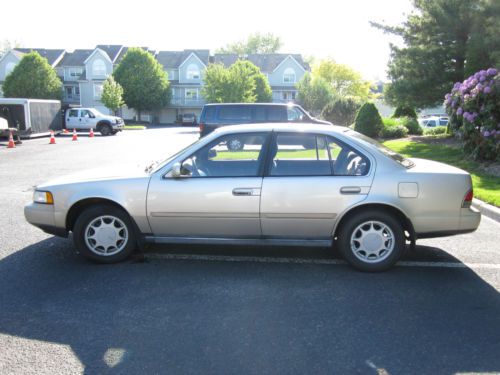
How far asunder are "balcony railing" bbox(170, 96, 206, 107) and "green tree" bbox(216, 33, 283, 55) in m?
39.0

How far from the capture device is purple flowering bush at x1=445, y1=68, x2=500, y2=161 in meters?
11.6

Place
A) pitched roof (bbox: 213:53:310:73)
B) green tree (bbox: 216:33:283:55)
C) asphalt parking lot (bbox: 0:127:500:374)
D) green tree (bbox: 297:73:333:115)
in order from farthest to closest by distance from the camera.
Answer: green tree (bbox: 216:33:283:55), pitched roof (bbox: 213:53:310:73), green tree (bbox: 297:73:333:115), asphalt parking lot (bbox: 0:127:500:374)

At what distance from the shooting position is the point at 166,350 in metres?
3.39

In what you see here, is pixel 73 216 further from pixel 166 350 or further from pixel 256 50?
pixel 256 50

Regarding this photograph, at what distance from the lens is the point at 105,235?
206 inches

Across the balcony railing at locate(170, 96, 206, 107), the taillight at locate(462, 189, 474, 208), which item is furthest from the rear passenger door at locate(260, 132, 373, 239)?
the balcony railing at locate(170, 96, 206, 107)

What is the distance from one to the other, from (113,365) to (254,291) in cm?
165

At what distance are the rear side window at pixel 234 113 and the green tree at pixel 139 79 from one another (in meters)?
42.5

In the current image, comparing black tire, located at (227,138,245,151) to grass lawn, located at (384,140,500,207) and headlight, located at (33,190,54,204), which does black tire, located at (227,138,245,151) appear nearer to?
headlight, located at (33,190,54,204)

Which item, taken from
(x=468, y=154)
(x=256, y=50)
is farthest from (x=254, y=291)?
(x=256, y=50)

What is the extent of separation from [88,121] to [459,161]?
27.0 metres

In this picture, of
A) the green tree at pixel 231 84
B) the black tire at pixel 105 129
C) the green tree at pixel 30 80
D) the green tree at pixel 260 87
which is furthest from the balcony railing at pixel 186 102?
the black tire at pixel 105 129

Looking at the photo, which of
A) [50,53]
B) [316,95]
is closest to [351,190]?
[316,95]

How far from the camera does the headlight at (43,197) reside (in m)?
5.23
